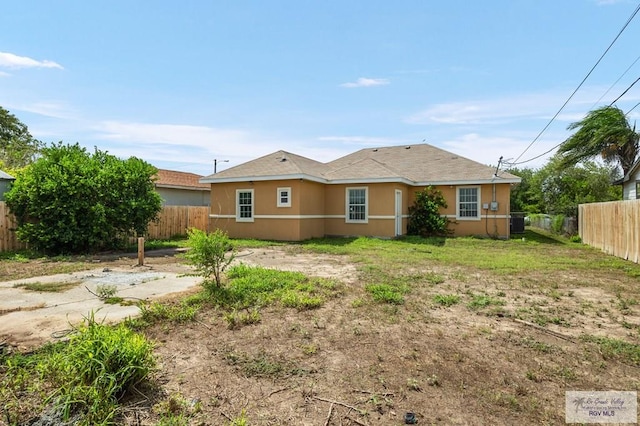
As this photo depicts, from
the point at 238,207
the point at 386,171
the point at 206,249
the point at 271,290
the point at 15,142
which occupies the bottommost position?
the point at 271,290

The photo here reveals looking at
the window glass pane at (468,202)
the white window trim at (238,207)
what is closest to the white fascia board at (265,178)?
the white window trim at (238,207)

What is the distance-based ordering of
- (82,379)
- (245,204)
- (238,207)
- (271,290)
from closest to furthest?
(82,379) → (271,290) → (245,204) → (238,207)

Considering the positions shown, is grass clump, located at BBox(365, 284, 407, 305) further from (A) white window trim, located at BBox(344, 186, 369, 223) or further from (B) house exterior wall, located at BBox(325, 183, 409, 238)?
(A) white window trim, located at BBox(344, 186, 369, 223)

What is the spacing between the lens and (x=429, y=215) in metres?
17.0

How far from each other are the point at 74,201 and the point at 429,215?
14.5 metres

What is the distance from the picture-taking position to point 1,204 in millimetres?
10844

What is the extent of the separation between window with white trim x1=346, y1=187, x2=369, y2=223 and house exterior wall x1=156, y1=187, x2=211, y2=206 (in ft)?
40.0

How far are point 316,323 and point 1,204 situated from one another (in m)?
12.0

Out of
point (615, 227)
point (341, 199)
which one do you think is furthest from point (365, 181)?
point (615, 227)

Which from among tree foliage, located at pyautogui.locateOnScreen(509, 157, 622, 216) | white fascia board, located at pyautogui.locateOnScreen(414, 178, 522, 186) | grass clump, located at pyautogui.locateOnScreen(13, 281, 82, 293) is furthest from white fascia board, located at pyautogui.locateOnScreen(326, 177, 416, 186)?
tree foliage, located at pyautogui.locateOnScreen(509, 157, 622, 216)

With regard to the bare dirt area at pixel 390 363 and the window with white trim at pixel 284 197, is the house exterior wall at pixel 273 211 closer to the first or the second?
the window with white trim at pixel 284 197

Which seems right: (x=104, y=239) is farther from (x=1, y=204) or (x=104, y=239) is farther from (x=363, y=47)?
(x=363, y=47)

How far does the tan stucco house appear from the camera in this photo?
15156 millimetres

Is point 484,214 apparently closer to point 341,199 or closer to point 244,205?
point 341,199
